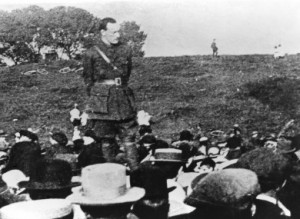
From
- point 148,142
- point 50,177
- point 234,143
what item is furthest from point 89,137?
point 50,177

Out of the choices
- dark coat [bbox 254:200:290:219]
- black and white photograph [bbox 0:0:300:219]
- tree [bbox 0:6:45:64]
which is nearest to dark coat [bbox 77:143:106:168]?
black and white photograph [bbox 0:0:300:219]

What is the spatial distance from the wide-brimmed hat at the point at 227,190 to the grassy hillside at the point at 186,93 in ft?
28.4

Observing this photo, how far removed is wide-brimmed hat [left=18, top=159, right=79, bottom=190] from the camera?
12.1 feet

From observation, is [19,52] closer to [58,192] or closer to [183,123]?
[183,123]

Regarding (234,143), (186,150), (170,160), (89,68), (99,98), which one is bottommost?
(234,143)

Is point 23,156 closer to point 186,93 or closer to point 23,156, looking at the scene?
point 23,156

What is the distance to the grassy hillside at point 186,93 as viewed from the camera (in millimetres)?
13320

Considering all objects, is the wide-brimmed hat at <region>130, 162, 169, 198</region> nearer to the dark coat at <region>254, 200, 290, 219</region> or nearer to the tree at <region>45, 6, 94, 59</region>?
the dark coat at <region>254, 200, 290, 219</region>

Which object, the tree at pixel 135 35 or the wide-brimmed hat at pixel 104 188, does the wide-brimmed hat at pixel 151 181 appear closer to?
the wide-brimmed hat at pixel 104 188

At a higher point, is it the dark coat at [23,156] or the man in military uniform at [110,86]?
the man in military uniform at [110,86]

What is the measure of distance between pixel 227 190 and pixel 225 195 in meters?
0.04

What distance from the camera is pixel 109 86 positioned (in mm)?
6078

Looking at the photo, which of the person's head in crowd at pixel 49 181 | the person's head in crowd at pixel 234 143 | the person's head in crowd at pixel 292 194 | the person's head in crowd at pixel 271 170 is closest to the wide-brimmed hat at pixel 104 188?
the person's head in crowd at pixel 49 181

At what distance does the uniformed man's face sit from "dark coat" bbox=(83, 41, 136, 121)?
0.26ft
